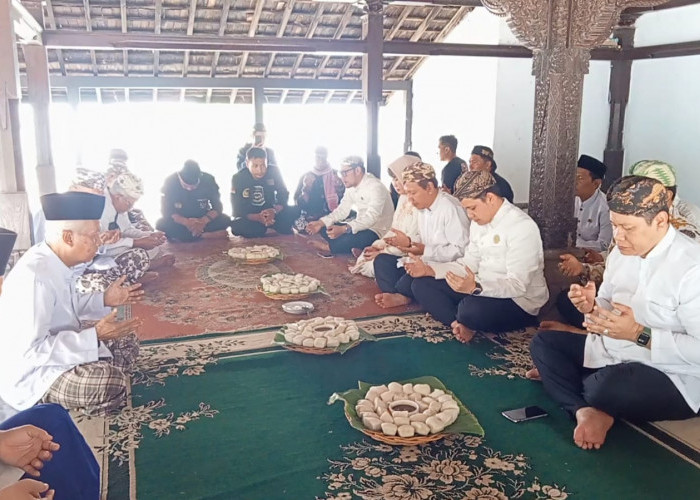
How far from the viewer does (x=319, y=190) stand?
7.14 metres

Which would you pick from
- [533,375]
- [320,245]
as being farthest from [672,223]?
[320,245]

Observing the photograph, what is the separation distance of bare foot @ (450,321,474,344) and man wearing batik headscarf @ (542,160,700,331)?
48 centimetres

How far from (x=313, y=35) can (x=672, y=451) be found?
28.2 ft

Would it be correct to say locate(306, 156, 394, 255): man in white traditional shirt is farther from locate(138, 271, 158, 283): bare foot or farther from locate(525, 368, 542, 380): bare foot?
locate(525, 368, 542, 380): bare foot

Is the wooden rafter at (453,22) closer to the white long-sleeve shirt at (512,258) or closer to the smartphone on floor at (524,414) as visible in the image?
the white long-sleeve shirt at (512,258)

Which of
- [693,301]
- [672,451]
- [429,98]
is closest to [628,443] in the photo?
[672,451]

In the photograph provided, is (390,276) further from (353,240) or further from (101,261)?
(101,261)

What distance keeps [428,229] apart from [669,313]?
82.5 inches

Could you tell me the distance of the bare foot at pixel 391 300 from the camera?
4.30m

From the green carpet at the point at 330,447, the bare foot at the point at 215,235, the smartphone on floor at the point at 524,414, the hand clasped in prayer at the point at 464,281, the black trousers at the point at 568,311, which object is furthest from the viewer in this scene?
the bare foot at the point at 215,235

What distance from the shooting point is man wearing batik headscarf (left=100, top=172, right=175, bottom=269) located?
4.72 m

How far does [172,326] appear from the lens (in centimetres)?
395

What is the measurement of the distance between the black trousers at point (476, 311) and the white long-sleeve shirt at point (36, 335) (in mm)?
2056

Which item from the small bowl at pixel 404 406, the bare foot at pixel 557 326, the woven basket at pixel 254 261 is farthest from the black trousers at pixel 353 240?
the small bowl at pixel 404 406
